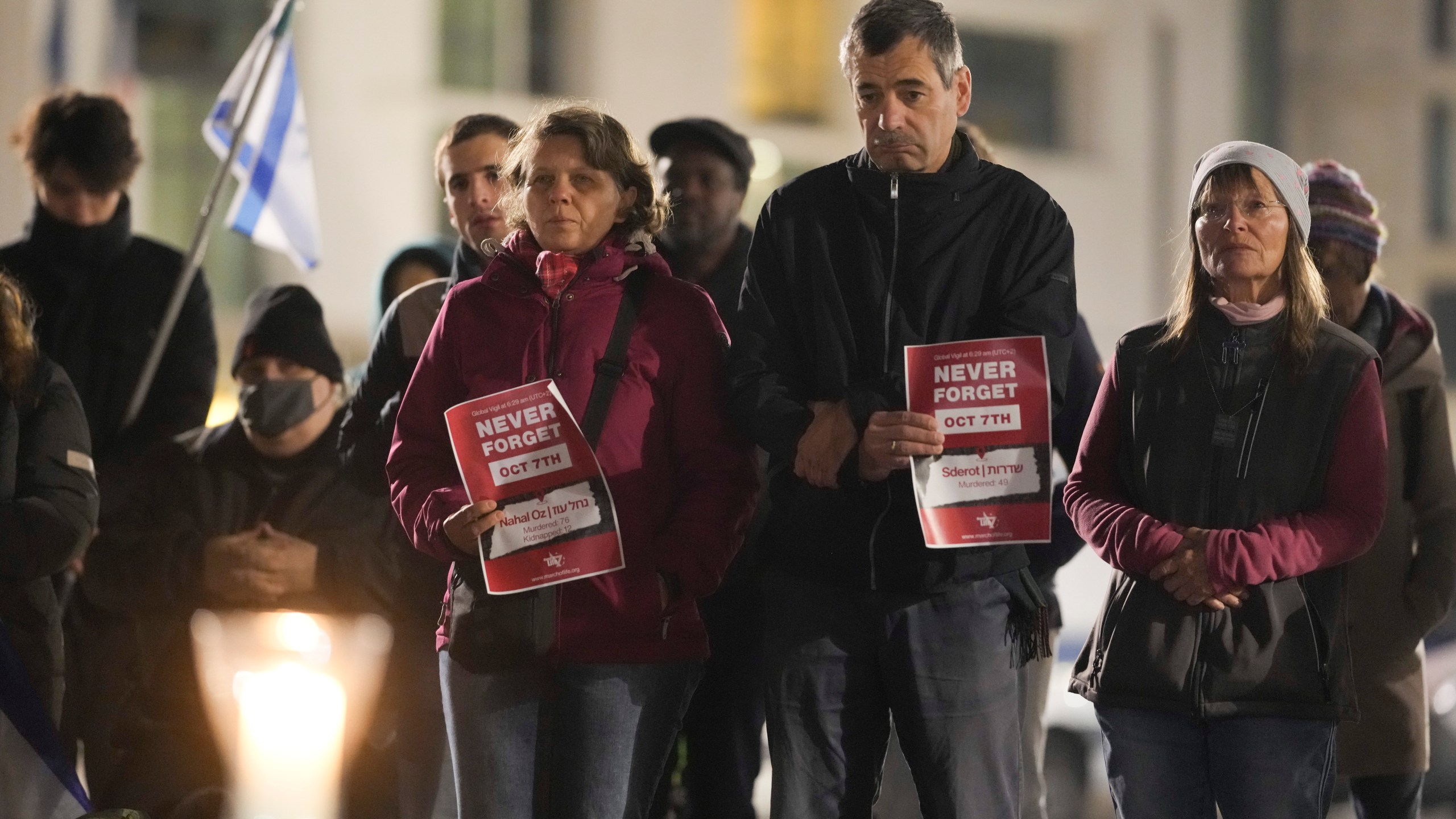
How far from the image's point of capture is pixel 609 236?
3.78m

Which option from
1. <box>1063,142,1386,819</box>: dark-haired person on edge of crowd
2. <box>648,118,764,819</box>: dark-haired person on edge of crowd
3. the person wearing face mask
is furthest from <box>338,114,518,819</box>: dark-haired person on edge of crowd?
<box>1063,142,1386,819</box>: dark-haired person on edge of crowd

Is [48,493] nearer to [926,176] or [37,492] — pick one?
[37,492]

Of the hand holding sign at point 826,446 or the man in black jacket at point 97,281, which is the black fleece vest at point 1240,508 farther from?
the man in black jacket at point 97,281

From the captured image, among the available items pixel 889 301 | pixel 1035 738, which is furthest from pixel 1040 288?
pixel 1035 738

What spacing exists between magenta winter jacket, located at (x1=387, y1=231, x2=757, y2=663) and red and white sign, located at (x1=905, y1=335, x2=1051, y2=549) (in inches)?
17.2

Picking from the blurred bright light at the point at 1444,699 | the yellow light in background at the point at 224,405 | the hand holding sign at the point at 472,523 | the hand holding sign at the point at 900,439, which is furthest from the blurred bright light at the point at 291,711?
the yellow light in background at the point at 224,405

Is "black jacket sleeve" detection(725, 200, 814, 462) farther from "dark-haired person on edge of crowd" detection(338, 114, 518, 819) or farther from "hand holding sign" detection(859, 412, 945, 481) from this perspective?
"dark-haired person on edge of crowd" detection(338, 114, 518, 819)

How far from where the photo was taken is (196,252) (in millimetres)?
5352

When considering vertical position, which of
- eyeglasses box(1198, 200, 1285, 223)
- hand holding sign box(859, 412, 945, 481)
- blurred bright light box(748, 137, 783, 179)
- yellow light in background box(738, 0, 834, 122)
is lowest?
hand holding sign box(859, 412, 945, 481)

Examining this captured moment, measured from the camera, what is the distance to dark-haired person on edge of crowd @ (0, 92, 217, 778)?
17.5ft

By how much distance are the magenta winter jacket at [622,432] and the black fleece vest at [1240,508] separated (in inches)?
31.4

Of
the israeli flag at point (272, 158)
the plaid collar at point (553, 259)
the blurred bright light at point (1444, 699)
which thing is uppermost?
the israeli flag at point (272, 158)

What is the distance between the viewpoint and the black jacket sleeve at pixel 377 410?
4.43m

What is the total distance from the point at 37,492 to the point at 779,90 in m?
20.7
